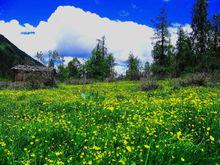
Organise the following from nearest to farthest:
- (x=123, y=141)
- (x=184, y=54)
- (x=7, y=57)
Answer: (x=123, y=141)
(x=184, y=54)
(x=7, y=57)

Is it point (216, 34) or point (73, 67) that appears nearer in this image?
point (216, 34)

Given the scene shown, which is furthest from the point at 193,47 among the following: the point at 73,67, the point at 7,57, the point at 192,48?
the point at 7,57

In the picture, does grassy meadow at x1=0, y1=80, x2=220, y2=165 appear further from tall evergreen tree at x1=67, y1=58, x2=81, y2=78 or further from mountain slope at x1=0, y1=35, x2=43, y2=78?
mountain slope at x1=0, y1=35, x2=43, y2=78

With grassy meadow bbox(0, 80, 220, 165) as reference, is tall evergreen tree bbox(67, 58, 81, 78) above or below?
above

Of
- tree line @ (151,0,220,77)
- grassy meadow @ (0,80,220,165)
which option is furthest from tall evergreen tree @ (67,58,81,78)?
grassy meadow @ (0,80,220,165)

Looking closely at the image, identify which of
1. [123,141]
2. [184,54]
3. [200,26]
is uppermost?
[200,26]

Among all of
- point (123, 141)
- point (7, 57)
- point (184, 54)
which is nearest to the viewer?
point (123, 141)

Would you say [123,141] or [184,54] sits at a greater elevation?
[184,54]

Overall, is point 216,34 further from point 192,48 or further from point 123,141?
point 123,141

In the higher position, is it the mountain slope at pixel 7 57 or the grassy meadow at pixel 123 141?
the mountain slope at pixel 7 57

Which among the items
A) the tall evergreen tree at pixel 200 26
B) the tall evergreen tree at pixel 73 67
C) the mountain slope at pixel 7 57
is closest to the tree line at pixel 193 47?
the tall evergreen tree at pixel 200 26

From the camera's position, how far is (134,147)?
773 cm

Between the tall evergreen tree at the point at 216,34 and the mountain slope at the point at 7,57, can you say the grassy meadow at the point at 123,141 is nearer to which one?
the tall evergreen tree at the point at 216,34

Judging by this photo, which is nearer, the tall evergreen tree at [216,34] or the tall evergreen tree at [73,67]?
the tall evergreen tree at [216,34]
